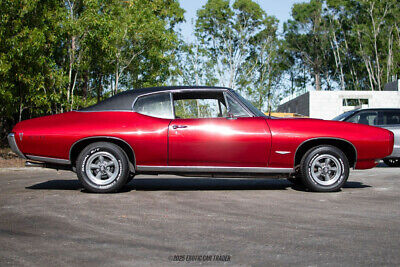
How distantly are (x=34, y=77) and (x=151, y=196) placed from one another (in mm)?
11182

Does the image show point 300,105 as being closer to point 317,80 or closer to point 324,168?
point 317,80

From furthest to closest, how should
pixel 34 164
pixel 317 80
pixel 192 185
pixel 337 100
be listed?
1. pixel 317 80
2. pixel 337 100
3. pixel 192 185
4. pixel 34 164

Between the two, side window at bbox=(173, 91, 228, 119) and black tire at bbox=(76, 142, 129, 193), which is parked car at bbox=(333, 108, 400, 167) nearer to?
side window at bbox=(173, 91, 228, 119)

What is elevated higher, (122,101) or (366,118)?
(122,101)

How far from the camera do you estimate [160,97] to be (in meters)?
7.16

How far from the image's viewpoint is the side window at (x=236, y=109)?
709 centimetres

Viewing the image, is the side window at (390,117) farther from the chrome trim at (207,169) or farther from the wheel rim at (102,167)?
the wheel rim at (102,167)

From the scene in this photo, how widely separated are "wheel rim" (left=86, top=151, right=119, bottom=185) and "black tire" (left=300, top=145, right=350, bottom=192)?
9.05 ft

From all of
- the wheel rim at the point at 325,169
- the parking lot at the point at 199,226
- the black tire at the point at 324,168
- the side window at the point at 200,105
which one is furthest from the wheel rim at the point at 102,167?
the wheel rim at the point at 325,169

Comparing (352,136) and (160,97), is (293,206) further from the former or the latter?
(160,97)

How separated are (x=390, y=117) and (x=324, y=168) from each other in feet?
21.0

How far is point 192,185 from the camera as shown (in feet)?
26.7

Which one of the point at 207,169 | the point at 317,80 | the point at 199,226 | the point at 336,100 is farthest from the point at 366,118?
the point at 317,80

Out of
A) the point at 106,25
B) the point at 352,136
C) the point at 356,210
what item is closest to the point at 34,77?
the point at 106,25
